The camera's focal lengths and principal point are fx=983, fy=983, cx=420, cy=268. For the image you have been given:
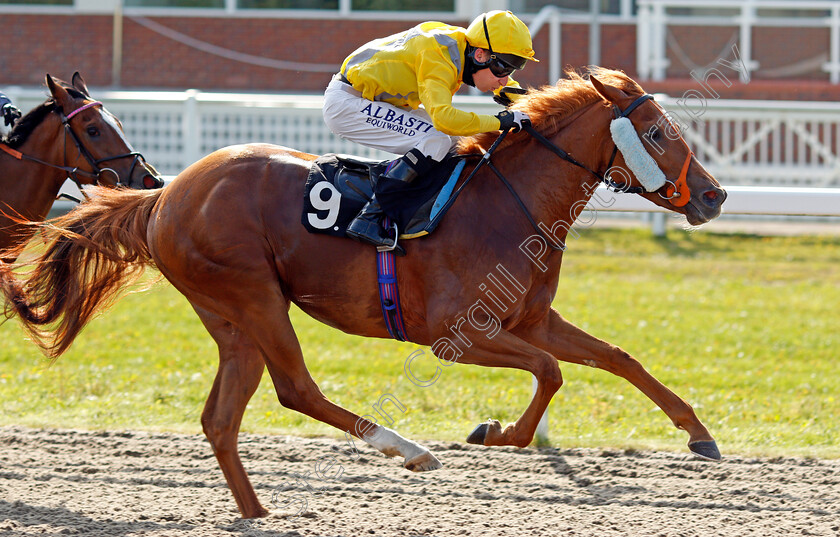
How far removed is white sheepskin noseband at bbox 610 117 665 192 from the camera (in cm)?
394

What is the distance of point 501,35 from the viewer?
397 centimetres

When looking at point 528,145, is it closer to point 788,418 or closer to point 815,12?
point 788,418

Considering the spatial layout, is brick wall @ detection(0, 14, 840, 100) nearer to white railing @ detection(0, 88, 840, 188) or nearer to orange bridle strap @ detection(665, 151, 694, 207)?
white railing @ detection(0, 88, 840, 188)

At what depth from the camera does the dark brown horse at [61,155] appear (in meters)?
5.45

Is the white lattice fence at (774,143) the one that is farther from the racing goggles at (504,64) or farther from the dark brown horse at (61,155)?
the racing goggles at (504,64)

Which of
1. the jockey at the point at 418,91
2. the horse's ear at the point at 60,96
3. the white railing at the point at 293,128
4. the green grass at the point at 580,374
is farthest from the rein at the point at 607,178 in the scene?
the white railing at the point at 293,128

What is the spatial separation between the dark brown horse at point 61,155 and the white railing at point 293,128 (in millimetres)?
6044

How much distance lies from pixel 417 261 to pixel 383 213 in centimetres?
24

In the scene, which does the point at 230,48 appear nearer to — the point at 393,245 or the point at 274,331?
the point at 274,331

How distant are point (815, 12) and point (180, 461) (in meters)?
12.8

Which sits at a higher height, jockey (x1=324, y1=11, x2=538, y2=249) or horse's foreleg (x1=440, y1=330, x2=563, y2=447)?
jockey (x1=324, y1=11, x2=538, y2=249)

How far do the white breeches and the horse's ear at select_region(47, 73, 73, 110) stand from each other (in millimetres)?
1980

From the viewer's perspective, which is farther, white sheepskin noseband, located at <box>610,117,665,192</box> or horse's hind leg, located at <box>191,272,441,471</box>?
horse's hind leg, located at <box>191,272,441,471</box>

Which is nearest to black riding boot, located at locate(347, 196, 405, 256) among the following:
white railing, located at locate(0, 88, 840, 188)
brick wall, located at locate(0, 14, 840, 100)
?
white railing, located at locate(0, 88, 840, 188)
